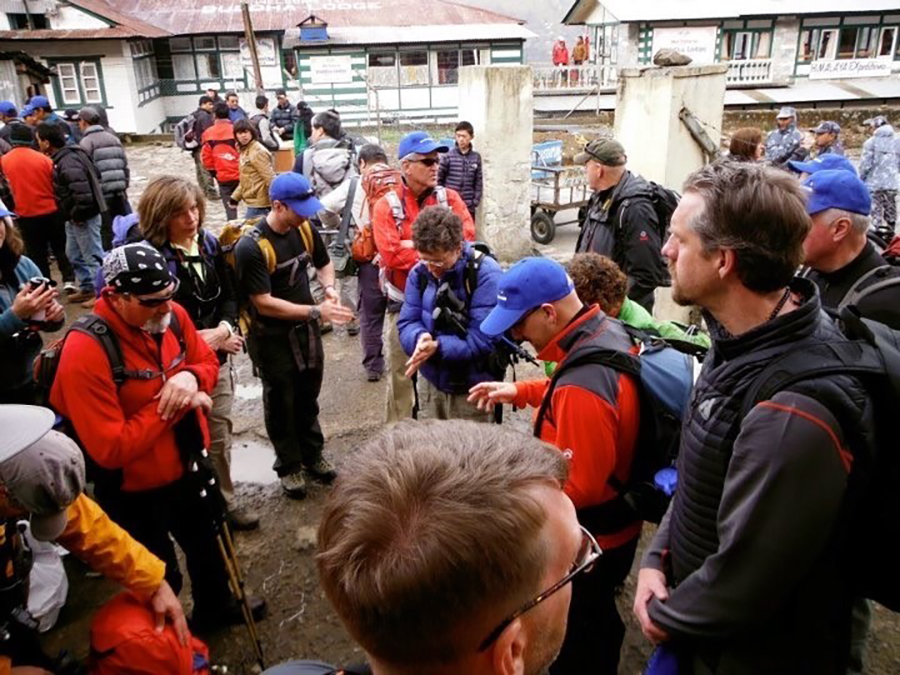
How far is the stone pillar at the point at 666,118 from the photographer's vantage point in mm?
5961

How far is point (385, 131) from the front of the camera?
20.7 metres

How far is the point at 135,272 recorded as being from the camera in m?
2.61

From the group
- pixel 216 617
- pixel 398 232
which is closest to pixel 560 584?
pixel 216 617

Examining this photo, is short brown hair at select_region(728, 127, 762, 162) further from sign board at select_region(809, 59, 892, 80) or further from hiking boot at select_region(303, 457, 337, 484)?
sign board at select_region(809, 59, 892, 80)

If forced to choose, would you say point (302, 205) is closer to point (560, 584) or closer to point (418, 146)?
point (418, 146)

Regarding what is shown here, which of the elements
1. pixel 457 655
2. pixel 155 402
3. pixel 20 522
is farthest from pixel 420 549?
pixel 155 402

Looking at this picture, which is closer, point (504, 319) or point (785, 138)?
point (504, 319)

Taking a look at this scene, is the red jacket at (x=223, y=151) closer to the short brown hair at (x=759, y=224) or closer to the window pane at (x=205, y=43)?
the short brown hair at (x=759, y=224)

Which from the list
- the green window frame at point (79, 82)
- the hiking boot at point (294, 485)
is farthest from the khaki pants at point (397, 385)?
the green window frame at point (79, 82)

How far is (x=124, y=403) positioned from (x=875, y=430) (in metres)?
2.63

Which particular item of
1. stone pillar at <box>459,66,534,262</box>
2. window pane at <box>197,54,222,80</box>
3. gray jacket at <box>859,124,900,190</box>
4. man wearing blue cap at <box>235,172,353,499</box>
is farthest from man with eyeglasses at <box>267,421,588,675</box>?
window pane at <box>197,54,222,80</box>

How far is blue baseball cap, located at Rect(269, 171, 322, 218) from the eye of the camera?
3.80 m

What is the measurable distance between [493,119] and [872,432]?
23.7 feet

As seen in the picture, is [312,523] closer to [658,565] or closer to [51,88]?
[658,565]
